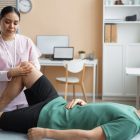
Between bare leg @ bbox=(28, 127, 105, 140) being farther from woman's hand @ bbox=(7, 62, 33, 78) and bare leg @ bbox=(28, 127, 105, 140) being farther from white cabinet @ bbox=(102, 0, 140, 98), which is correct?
white cabinet @ bbox=(102, 0, 140, 98)

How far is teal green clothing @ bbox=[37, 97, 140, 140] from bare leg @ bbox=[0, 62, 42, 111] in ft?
0.84

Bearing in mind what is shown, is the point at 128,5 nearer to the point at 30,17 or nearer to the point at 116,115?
the point at 30,17

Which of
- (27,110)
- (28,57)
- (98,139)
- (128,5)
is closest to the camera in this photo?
(98,139)

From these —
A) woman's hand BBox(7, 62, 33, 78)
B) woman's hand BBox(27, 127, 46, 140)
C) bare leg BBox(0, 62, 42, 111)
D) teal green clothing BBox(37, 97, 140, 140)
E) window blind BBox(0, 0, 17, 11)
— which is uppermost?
window blind BBox(0, 0, 17, 11)

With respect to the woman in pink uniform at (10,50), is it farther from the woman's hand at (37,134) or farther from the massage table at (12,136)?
the woman's hand at (37,134)

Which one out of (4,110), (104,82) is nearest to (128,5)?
(104,82)

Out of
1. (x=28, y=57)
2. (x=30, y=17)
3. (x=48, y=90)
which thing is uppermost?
(x=30, y=17)

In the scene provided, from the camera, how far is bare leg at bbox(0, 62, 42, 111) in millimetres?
2092

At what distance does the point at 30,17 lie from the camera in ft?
15.3

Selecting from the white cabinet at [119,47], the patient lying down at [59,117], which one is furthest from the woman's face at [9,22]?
the white cabinet at [119,47]

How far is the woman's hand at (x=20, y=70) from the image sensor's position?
207 cm

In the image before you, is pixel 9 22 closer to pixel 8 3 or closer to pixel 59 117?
pixel 59 117

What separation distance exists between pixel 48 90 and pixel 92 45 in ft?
8.67

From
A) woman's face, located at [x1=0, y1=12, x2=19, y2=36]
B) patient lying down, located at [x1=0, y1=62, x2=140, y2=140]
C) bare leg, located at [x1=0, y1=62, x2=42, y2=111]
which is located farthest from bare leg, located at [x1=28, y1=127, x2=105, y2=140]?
woman's face, located at [x1=0, y1=12, x2=19, y2=36]
